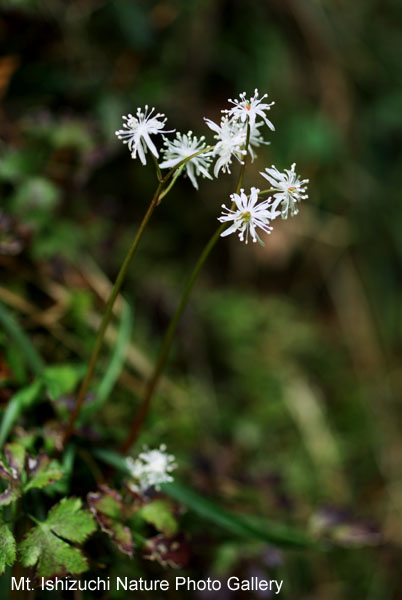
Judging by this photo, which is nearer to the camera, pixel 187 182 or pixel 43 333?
pixel 43 333

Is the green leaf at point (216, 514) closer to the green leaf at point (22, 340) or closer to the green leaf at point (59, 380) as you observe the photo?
the green leaf at point (59, 380)

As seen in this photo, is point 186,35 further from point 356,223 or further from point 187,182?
point 356,223

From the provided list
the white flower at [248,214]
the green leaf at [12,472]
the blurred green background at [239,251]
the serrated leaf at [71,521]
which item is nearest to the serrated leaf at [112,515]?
the serrated leaf at [71,521]

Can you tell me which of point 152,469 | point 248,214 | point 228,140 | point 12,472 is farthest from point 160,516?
point 228,140

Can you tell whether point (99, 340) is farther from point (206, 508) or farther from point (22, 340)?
point (206, 508)

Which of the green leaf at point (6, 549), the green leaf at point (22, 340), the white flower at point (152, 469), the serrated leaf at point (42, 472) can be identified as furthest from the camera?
the green leaf at point (22, 340)

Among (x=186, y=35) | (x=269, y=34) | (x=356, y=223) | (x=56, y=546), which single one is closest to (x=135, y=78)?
(x=186, y=35)
